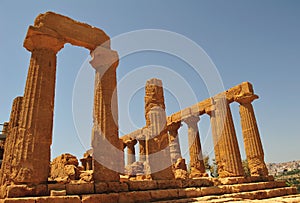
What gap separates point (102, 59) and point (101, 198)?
606 centimetres

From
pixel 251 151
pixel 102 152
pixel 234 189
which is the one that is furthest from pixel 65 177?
pixel 251 151

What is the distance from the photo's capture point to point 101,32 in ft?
36.9

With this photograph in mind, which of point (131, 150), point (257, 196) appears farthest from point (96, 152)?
point (131, 150)

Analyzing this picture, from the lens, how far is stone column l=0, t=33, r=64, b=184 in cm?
775

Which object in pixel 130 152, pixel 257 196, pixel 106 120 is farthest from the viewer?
pixel 130 152

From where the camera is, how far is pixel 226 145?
15695 millimetres

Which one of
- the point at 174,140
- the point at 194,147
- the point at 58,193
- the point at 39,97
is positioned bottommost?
the point at 58,193

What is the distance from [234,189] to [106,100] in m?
8.23

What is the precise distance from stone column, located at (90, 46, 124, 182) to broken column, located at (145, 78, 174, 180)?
72.0 inches

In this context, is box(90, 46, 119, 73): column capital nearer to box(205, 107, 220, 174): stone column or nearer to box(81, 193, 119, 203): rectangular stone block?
box(81, 193, 119, 203): rectangular stone block

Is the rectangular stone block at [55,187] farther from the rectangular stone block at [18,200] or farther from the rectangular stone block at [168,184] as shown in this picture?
the rectangular stone block at [168,184]

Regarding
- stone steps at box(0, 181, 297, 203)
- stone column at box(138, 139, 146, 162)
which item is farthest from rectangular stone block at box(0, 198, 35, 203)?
stone column at box(138, 139, 146, 162)

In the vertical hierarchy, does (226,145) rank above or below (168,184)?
above

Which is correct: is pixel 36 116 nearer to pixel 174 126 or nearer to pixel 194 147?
pixel 194 147
